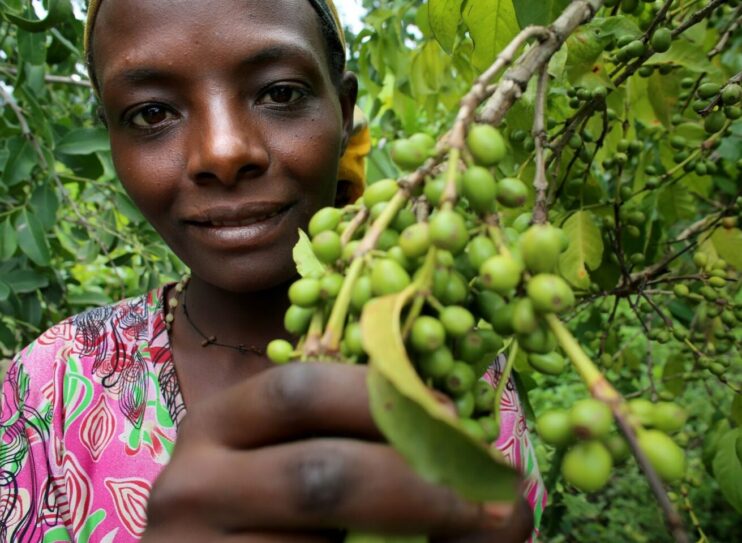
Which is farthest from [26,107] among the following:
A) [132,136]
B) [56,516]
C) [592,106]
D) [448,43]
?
[592,106]

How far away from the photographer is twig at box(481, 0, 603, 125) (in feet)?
2.10

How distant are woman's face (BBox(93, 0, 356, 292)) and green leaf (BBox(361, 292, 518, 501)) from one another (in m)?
0.67

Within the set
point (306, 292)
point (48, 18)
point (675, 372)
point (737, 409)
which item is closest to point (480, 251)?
point (306, 292)

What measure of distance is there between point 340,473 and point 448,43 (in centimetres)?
90

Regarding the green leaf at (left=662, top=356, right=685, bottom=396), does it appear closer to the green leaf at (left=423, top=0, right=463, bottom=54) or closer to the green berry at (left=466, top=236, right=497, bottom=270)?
the green leaf at (left=423, top=0, right=463, bottom=54)

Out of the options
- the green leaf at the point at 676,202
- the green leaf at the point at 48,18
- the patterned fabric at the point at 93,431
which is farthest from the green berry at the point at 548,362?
the green leaf at the point at 48,18

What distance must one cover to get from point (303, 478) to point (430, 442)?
0.37 feet

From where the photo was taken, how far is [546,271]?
59 cm

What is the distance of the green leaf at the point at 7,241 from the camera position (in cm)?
208

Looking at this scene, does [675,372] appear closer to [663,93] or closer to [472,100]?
[663,93]

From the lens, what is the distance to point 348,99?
1.48m

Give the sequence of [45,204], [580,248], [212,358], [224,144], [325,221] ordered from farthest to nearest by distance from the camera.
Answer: [45,204] → [212,358] → [580,248] → [224,144] → [325,221]

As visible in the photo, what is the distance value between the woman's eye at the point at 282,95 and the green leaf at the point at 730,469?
3.62 feet

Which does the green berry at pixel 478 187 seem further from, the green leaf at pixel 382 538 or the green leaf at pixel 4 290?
the green leaf at pixel 4 290
